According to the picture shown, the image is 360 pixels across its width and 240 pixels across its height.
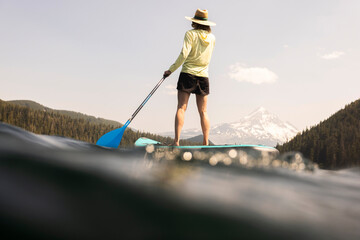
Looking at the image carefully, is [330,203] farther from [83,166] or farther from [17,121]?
[17,121]

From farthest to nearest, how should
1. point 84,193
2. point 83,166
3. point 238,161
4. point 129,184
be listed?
point 238,161, point 83,166, point 129,184, point 84,193

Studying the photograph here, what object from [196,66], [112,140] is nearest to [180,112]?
[196,66]

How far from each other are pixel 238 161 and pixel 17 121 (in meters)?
31.7

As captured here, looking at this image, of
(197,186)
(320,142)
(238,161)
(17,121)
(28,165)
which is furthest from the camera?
(17,121)

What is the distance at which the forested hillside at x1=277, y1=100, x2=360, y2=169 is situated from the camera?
11.2 meters

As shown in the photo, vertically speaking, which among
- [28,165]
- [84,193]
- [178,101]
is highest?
[178,101]

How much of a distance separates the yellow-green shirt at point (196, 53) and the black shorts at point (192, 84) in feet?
0.34

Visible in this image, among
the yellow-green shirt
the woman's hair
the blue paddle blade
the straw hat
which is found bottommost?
the blue paddle blade

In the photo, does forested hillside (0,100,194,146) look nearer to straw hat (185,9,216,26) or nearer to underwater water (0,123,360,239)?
straw hat (185,9,216,26)

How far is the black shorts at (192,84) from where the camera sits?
19.0 feet

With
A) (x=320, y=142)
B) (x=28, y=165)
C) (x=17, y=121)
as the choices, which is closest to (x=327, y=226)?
(x=28, y=165)

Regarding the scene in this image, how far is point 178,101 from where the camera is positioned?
19.1ft

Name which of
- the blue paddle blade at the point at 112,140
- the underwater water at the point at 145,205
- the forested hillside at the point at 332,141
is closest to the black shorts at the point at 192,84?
the blue paddle blade at the point at 112,140

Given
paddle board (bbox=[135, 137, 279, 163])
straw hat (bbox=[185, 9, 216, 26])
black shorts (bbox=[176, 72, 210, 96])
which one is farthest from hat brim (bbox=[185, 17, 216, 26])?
paddle board (bbox=[135, 137, 279, 163])
